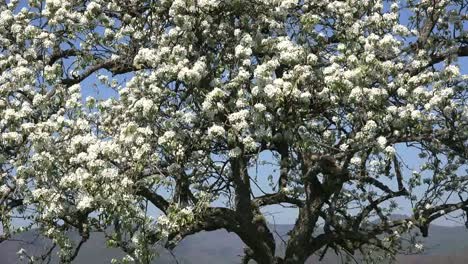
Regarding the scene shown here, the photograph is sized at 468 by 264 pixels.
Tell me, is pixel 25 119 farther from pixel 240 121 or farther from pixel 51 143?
pixel 240 121

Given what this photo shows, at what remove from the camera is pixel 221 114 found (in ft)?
40.2

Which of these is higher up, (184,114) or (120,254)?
(184,114)

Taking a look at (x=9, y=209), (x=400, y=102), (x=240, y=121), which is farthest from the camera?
(x=9, y=209)

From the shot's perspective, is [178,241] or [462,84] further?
[462,84]

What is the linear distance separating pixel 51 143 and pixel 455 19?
9969 millimetres

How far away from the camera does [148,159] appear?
11.7 m

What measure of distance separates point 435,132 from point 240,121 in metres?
4.24

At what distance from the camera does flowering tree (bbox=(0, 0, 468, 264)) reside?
11.4m

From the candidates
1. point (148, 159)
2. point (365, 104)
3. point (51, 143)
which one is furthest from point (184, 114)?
point (365, 104)

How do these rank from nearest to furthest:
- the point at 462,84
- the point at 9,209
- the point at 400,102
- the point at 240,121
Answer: the point at 240,121 < the point at 400,102 < the point at 9,209 < the point at 462,84

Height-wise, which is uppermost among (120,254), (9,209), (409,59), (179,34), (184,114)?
(179,34)

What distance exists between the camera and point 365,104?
11711 mm

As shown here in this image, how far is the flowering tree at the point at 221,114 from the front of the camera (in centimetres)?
1143

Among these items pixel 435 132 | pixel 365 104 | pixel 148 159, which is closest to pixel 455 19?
pixel 435 132
